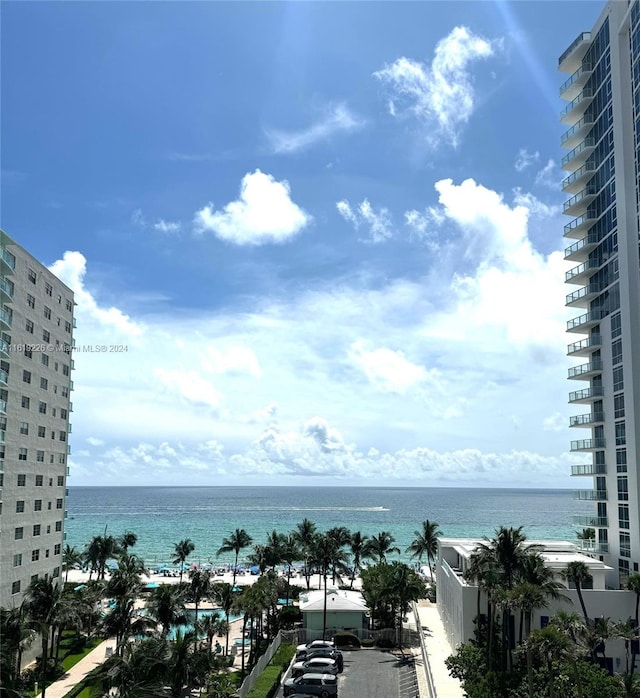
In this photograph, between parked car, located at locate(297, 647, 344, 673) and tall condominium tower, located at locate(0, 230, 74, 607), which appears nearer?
parked car, located at locate(297, 647, 344, 673)

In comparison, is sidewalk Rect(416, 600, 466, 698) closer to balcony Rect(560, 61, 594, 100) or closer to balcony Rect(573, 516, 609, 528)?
balcony Rect(573, 516, 609, 528)

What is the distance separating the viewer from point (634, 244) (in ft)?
168

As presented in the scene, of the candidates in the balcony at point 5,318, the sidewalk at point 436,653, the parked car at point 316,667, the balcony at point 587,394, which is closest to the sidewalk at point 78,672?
the parked car at point 316,667

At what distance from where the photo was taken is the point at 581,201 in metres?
59.2

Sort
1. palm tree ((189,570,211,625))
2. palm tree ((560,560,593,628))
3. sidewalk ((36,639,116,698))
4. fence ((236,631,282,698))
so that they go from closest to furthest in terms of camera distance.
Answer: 1. fence ((236,631,282,698))
2. palm tree ((560,560,593,628))
3. sidewalk ((36,639,116,698))
4. palm tree ((189,570,211,625))

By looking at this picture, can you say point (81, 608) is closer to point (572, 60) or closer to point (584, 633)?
point (584, 633)

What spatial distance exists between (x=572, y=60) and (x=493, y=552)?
4767cm

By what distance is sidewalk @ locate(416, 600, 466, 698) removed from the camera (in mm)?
39469

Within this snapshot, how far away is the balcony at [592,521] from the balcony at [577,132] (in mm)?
35517

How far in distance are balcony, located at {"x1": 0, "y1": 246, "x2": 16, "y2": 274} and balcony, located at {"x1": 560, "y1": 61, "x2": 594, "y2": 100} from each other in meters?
53.6

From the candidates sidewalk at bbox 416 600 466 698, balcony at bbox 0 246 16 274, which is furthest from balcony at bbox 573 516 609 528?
balcony at bbox 0 246 16 274

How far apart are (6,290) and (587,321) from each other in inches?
2028

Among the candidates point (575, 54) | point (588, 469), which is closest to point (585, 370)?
point (588, 469)

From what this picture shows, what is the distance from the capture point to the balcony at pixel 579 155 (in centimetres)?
5859
